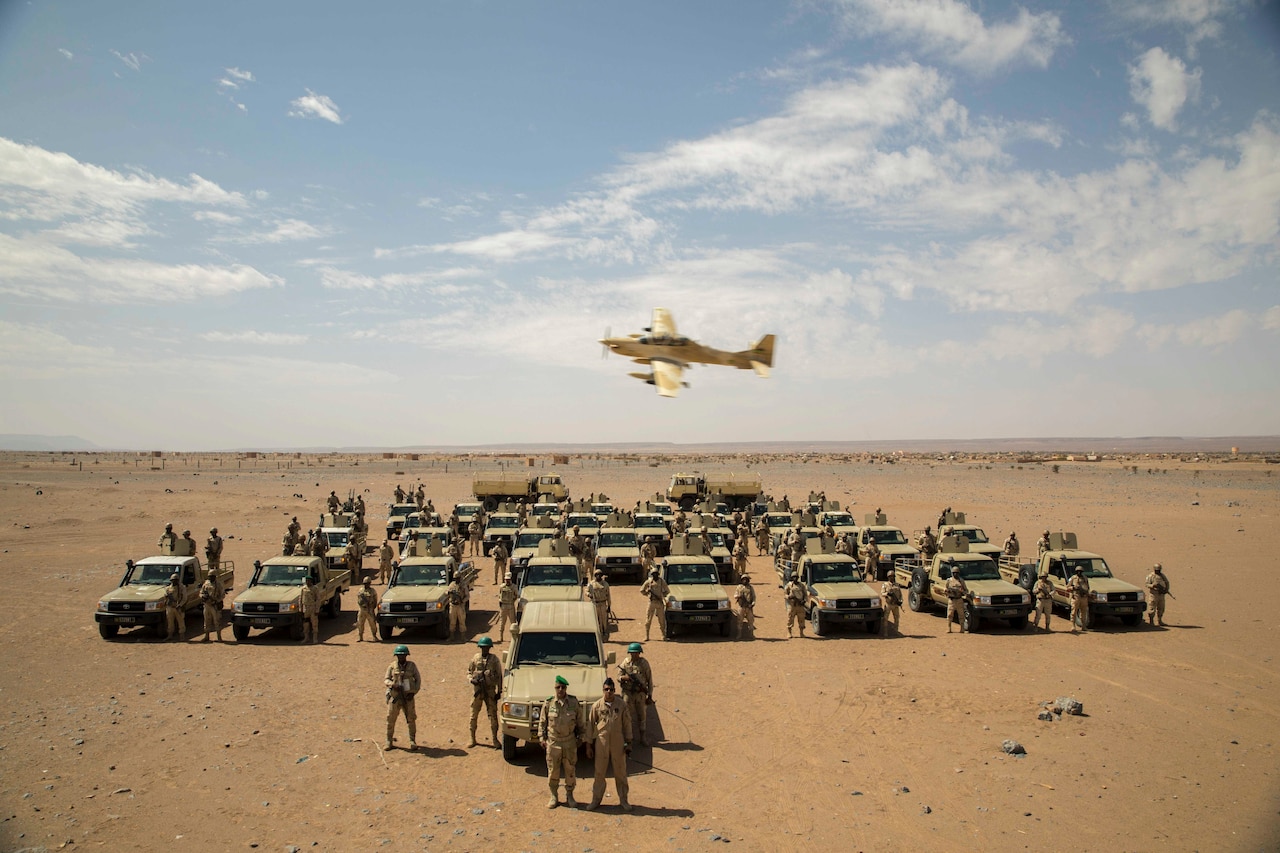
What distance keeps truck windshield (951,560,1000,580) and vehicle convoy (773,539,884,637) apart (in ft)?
7.81

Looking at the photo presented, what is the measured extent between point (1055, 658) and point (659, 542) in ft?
42.4

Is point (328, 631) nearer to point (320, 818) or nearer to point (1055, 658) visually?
point (320, 818)

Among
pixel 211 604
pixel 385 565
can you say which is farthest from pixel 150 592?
pixel 385 565

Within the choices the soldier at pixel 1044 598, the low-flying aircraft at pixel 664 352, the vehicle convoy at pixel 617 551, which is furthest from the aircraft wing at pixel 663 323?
the soldier at pixel 1044 598

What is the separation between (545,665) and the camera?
9820mm

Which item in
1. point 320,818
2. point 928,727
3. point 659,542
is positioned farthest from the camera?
point 659,542

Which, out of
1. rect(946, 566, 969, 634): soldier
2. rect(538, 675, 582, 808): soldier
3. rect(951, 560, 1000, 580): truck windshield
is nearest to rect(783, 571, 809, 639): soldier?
rect(946, 566, 969, 634): soldier

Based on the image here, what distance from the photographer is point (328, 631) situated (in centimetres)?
1650

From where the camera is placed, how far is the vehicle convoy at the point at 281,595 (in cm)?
1502

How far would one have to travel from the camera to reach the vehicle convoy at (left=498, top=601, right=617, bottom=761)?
8.89 m

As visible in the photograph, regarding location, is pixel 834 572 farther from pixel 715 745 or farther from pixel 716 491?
pixel 716 491

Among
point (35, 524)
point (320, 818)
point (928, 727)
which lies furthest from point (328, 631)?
point (35, 524)

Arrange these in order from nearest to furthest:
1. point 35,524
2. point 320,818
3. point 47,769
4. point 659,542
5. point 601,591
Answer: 1. point 320,818
2. point 47,769
3. point 601,591
4. point 659,542
5. point 35,524

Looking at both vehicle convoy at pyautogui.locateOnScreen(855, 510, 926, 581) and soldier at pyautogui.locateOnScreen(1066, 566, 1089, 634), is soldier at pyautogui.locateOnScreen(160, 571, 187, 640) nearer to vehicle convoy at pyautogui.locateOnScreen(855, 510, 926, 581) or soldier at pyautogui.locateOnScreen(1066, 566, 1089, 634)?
vehicle convoy at pyautogui.locateOnScreen(855, 510, 926, 581)
